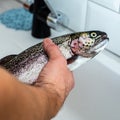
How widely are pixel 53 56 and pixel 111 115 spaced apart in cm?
27

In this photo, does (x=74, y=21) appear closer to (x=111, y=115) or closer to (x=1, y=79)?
(x=111, y=115)

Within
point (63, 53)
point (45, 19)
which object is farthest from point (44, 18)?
point (63, 53)

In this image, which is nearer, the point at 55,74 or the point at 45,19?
the point at 55,74

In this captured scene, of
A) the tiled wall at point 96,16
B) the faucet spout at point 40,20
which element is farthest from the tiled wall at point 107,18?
the faucet spout at point 40,20

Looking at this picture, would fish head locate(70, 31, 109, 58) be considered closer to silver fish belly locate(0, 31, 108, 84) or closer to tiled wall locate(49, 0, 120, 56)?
silver fish belly locate(0, 31, 108, 84)

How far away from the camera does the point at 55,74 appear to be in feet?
1.69

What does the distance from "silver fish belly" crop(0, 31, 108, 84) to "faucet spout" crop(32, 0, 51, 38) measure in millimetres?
201

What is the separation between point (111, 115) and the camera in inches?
29.2

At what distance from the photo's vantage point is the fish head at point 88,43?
58 cm

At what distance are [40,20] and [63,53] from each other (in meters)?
0.24

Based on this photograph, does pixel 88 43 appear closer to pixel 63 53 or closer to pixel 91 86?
pixel 63 53

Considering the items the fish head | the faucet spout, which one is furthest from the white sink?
the fish head

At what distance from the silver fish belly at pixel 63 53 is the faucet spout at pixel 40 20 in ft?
0.66

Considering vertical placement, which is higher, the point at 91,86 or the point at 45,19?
the point at 45,19
